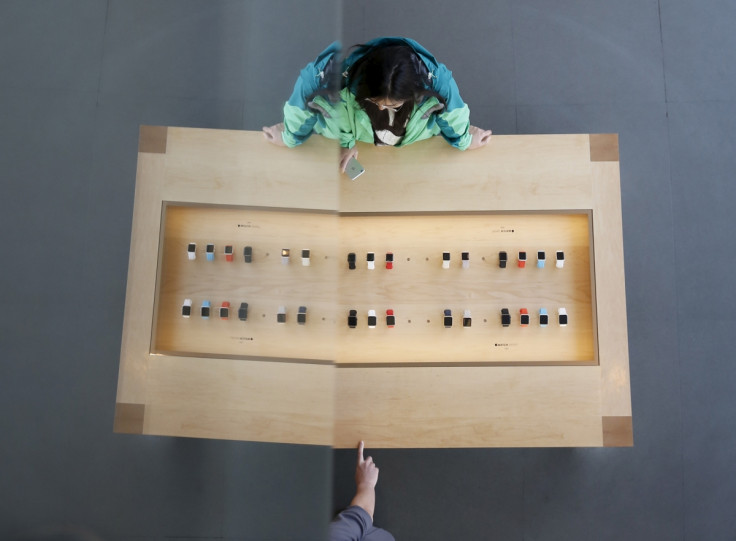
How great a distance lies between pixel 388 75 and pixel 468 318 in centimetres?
106

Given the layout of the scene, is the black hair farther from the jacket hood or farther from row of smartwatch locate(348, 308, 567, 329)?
row of smartwatch locate(348, 308, 567, 329)

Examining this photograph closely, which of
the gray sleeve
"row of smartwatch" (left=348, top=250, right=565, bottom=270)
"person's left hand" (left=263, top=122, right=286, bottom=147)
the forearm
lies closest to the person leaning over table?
"person's left hand" (left=263, top=122, right=286, bottom=147)

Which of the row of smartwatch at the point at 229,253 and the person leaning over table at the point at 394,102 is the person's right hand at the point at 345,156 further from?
the row of smartwatch at the point at 229,253

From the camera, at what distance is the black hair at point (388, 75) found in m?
1.40

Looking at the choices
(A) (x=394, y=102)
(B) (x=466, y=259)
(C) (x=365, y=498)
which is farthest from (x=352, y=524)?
(A) (x=394, y=102)

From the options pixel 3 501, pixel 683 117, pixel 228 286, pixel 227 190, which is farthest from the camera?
pixel 683 117

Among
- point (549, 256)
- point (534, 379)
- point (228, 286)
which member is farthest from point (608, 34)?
point (228, 286)

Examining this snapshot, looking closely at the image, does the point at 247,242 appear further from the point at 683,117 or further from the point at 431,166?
the point at 683,117

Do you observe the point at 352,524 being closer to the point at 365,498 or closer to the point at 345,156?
the point at 365,498

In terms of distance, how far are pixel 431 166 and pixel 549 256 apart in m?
0.64

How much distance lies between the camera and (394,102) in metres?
1.46

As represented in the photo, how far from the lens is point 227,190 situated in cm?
56

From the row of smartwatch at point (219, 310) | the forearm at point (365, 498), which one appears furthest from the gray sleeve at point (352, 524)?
the row of smartwatch at point (219, 310)

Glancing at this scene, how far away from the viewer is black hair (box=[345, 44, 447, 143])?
4.59 ft
